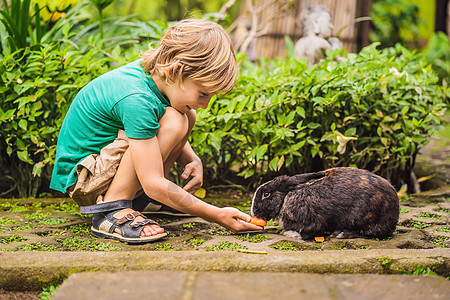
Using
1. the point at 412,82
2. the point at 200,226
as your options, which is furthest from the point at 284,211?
the point at 412,82

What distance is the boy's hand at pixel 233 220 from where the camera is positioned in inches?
99.2

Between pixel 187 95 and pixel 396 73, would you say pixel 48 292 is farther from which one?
pixel 396 73

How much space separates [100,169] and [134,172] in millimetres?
189

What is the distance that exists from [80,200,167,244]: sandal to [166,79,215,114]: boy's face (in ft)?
2.00

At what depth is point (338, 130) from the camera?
3.76 meters

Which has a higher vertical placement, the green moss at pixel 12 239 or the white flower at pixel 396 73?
the white flower at pixel 396 73

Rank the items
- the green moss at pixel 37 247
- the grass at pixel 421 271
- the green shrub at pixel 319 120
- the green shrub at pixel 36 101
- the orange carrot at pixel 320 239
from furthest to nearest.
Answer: the green shrub at pixel 319 120, the green shrub at pixel 36 101, the orange carrot at pixel 320 239, the green moss at pixel 37 247, the grass at pixel 421 271

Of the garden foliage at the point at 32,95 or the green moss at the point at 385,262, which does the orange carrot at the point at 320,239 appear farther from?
the garden foliage at the point at 32,95

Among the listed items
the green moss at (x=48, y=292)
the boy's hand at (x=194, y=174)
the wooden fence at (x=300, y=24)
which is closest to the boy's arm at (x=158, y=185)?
the boy's hand at (x=194, y=174)

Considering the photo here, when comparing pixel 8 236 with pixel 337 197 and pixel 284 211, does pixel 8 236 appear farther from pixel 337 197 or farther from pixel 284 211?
pixel 337 197

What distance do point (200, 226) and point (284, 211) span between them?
0.51 m

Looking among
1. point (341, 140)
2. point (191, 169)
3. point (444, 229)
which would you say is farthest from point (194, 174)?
point (444, 229)

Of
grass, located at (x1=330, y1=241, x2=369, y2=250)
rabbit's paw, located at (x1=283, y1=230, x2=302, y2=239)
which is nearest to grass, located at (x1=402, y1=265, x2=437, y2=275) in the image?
grass, located at (x1=330, y1=241, x2=369, y2=250)

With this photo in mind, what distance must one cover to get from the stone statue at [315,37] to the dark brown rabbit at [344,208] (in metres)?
2.83
